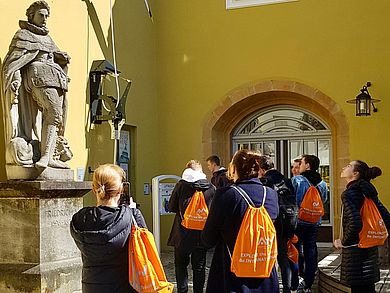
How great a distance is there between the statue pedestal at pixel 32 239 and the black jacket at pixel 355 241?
2396 millimetres

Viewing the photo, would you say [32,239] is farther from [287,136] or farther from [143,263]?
[287,136]

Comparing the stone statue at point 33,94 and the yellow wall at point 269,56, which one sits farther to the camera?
the yellow wall at point 269,56

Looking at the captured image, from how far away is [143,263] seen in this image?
118 inches

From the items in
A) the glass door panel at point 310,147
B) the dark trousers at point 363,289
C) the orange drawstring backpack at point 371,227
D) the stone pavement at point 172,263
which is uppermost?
the glass door panel at point 310,147

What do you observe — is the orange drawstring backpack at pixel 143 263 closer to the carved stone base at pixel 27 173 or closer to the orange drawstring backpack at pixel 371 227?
the orange drawstring backpack at pixel 371 227

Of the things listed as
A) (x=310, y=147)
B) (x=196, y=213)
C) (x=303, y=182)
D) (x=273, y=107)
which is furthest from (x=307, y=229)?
(x=273, y=107)

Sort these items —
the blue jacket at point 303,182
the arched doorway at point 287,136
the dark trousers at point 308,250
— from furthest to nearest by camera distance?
the arched doorway at point 287,136, the blue jacket at point 303,182, the dark trousers at point 308,250

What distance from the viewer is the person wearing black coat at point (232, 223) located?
11.6 ft

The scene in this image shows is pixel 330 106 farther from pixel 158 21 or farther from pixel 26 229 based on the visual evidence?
pixel 26 229

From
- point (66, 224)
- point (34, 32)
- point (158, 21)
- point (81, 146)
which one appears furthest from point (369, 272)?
point (158, 21)

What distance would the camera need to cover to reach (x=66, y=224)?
5.70 metres

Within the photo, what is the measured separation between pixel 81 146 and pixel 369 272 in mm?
4110

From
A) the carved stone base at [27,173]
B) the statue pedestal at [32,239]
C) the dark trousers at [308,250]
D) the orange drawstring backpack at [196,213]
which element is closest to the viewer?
the statue pedestal at [32,239]

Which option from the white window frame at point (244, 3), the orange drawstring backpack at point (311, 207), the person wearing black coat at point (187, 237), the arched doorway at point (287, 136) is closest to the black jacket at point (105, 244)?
the person wearing black coat at point (187, 237)
